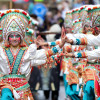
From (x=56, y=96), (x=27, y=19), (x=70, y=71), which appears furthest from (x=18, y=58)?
(x=56, y=96)

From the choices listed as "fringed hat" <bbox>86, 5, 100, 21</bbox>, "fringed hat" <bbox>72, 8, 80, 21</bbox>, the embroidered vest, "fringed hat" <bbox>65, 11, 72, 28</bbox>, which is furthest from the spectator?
the embroidered vest

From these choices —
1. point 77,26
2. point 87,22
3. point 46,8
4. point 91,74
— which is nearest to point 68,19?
point 77,26

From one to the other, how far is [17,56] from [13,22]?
62 cm

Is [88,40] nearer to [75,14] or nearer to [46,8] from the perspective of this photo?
[75,14]

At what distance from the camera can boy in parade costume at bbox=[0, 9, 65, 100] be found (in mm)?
5965

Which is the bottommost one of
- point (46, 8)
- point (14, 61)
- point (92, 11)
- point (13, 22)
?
point (14, 61)

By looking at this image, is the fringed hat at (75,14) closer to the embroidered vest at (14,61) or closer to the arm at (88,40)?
the arm at (88,40)

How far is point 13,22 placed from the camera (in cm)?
608

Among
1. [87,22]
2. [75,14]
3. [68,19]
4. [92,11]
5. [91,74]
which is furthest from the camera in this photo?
[68,19]

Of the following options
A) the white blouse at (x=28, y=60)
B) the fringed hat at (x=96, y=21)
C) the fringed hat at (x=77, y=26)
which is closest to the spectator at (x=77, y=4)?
the fringed hat at (x=77, y=26)

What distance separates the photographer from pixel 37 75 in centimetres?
902

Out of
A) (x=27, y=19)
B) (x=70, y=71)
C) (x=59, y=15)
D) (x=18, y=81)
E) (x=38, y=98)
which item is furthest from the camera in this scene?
(x=59, y=15)

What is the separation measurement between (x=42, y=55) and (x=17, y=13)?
944 millimetres

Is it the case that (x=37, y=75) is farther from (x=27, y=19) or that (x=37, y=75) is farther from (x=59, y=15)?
(x=59, y=15)
